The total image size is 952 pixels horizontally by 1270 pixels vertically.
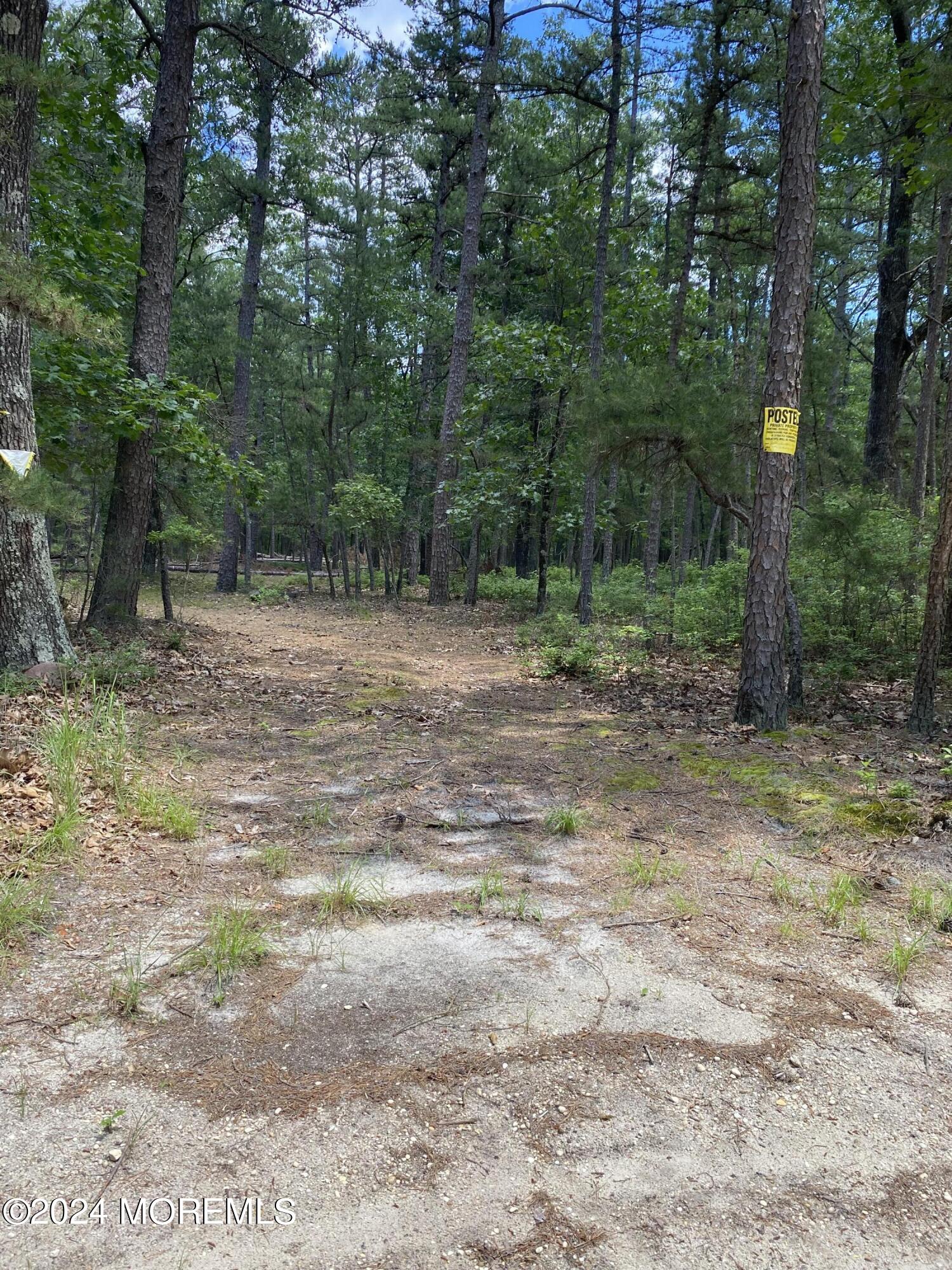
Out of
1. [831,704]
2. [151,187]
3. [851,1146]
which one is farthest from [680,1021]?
[151,187]

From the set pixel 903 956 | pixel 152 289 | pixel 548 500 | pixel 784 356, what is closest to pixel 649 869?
pixel 903 956

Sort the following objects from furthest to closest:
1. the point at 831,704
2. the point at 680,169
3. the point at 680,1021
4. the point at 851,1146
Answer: the point at 680,169 → the point at 831,704 → the point at 680,1021 → the point at 851,1146

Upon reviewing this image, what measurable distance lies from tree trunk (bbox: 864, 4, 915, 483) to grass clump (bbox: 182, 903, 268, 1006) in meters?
11.0

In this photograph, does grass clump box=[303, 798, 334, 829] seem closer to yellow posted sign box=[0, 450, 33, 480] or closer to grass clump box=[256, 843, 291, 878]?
grass clump box=[256, 843, 291, 878]

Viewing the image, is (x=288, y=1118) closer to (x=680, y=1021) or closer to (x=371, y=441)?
(x=680, y=1021)

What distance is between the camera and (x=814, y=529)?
7.81 meters

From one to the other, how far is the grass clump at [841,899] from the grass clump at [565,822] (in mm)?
1254

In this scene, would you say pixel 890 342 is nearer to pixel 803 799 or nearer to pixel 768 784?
pixel 768 784

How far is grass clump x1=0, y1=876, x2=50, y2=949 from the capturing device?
105 inches

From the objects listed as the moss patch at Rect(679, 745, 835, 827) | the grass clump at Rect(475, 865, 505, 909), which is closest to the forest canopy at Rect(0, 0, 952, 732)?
the moss patch at Rect(679, 745, 835, 827)

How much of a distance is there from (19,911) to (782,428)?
224 inches

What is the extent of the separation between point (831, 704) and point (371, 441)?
1641cm

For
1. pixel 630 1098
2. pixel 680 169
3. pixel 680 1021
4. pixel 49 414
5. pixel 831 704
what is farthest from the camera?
pixel 680 169

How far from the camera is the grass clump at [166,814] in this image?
12.1 ft
